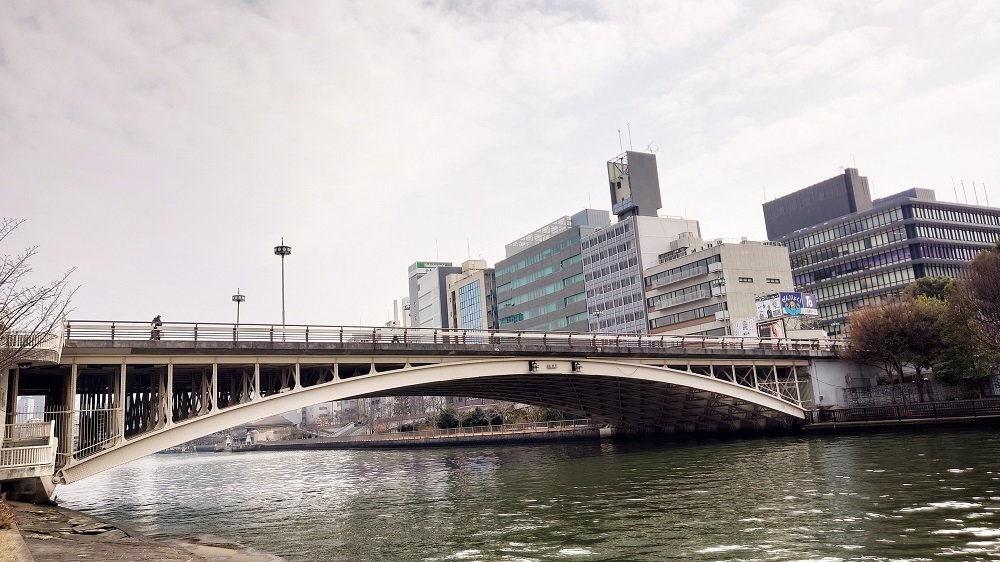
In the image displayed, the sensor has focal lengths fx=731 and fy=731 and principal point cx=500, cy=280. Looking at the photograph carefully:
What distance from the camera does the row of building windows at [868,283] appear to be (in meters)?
126

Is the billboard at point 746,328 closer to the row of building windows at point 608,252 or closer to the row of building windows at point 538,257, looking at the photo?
the row of building windows at point 608,252

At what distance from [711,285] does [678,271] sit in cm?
714

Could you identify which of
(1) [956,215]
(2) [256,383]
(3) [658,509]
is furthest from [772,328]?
(1) [956,215]

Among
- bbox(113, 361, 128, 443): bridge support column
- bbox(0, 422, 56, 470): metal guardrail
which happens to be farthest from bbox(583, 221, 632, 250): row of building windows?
bbox(0, 422, 56, 470): metal guardrail

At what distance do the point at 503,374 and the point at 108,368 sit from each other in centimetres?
2311

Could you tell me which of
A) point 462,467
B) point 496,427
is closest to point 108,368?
point 462,467

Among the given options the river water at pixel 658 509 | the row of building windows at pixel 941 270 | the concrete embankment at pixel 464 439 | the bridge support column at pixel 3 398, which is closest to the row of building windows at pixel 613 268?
the concrete embankment at pixel 464 439

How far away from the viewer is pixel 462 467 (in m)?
58.2

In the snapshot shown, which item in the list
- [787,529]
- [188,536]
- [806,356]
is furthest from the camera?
[806,356]

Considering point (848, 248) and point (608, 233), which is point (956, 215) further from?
point (608, 233)

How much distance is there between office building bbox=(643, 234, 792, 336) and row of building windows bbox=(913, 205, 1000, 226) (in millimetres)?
27328

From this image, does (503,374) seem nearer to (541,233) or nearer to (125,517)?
(125,517)

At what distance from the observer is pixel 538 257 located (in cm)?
15425

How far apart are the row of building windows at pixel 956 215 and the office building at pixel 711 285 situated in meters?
27.3
